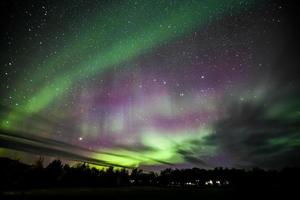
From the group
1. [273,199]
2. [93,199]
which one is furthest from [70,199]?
[273,199]

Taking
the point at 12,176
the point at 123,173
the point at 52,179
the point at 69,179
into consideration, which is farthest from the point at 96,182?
the point at 123,173

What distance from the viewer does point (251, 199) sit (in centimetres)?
3447

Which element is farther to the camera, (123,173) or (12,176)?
(123,173)

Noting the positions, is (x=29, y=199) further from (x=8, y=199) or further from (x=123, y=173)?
(x=123, y=173)

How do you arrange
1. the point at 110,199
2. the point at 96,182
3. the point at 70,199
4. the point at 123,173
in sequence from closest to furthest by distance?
the point at 70,199 < the point at 110,199 < the point at 96,182 < the point at 123,173

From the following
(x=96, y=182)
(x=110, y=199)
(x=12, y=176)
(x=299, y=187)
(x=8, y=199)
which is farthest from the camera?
(x=96, y=182)

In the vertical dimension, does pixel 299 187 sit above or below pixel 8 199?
above

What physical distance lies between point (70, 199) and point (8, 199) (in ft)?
24.2

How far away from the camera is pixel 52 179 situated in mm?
76938

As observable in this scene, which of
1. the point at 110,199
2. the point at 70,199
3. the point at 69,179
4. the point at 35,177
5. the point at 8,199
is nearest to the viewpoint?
the point at 8,199

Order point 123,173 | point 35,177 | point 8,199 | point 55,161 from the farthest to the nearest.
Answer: point 123,173, point 55,161, point 35,177, point 8,199

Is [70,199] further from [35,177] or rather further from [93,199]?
[35,177]

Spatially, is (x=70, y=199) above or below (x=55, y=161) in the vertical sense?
below

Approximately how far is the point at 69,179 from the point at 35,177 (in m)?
15.7
